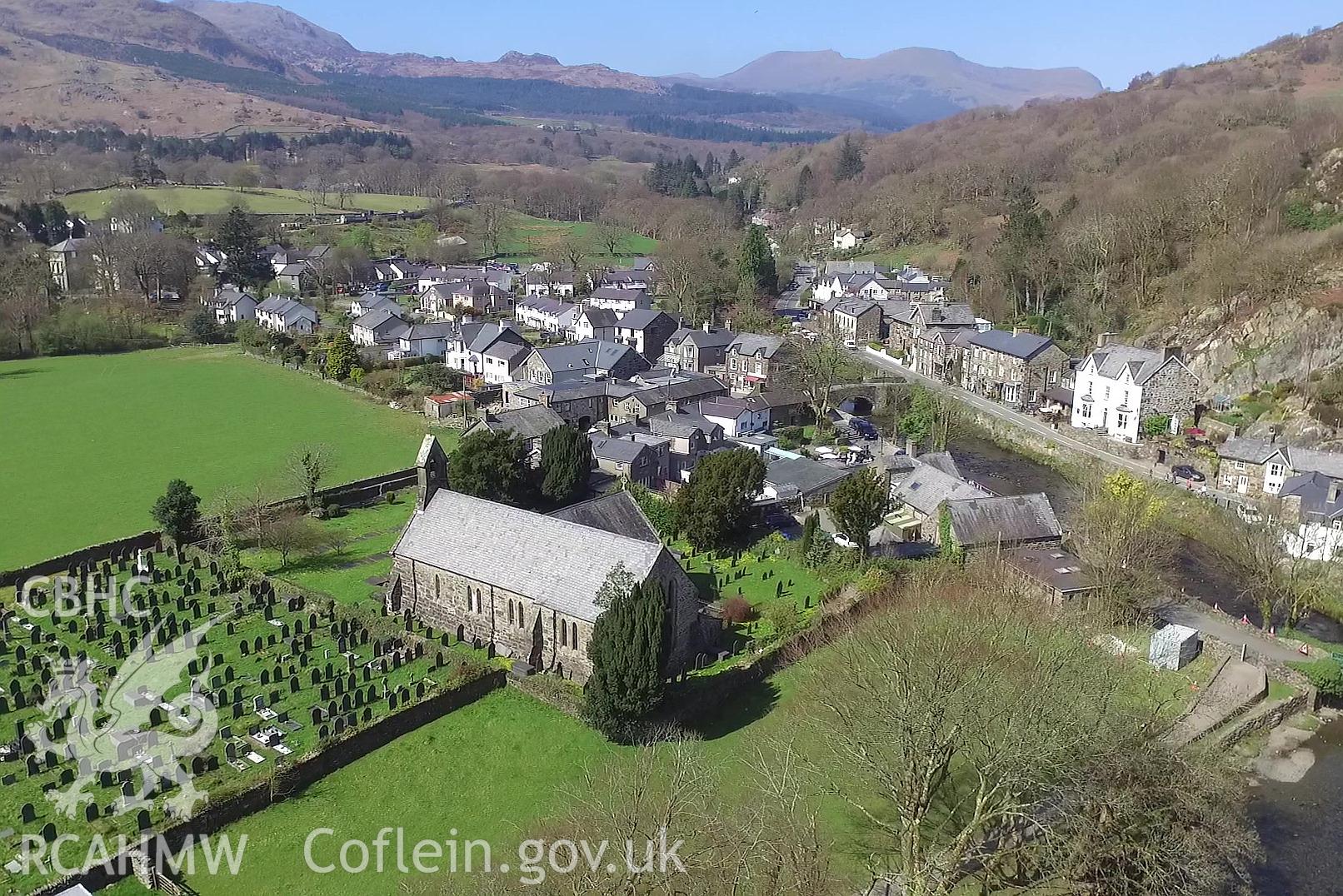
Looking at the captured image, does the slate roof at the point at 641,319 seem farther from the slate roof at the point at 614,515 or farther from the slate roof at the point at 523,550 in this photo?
the slate roof at the point at 523,550

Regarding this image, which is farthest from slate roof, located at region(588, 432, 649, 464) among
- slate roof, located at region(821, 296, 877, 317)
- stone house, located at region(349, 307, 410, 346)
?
slate roof, located at region(821, 296, 877, 317)

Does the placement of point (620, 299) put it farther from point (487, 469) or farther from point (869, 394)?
point (487, 469)

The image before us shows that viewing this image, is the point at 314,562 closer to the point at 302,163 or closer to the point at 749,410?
the point at 749,410

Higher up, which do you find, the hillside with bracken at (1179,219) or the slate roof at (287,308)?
the hillside with bracken at (1179,219)

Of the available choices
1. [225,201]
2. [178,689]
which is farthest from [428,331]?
[225,201]

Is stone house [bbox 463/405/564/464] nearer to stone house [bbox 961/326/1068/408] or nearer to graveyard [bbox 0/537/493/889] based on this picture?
graveyard [bbox 0/537/493/889]

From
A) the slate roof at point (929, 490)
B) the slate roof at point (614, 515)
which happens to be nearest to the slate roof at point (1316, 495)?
the slate roof at point (929, 490)

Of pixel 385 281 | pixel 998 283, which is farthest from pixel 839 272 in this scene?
pixel 385 281
